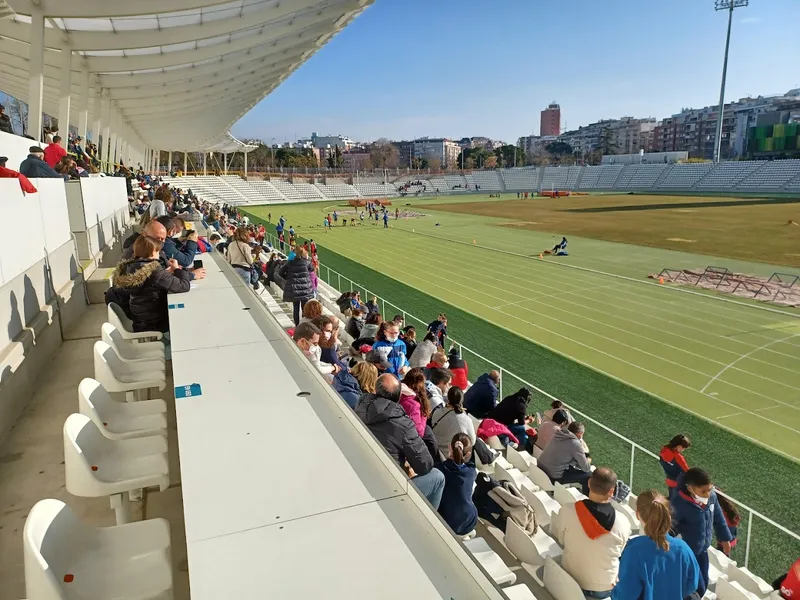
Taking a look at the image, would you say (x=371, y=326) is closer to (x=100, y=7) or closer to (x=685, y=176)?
(x=100, y=7)

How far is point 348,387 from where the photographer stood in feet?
17.7

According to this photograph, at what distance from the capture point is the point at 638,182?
9375 cm

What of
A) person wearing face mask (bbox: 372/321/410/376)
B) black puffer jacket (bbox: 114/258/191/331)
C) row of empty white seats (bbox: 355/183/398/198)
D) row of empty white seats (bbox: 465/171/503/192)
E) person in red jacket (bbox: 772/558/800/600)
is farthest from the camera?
row of empty white seats (bbox: 465/171/503/192)

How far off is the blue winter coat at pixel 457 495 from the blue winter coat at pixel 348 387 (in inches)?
51.6

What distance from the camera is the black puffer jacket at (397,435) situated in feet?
13.0

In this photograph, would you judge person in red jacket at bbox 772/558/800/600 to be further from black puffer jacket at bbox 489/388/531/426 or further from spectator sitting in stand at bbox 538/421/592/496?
black puffer jacket at bbox 489/388/531/426

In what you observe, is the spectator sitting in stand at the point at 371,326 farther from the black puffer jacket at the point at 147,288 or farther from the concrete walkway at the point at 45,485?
the concrete walkway at the point at 45,485

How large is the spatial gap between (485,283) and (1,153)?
15.8 m

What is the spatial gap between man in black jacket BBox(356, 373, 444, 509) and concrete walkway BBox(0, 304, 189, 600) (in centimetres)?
132

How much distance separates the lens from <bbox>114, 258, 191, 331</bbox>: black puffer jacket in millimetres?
5121

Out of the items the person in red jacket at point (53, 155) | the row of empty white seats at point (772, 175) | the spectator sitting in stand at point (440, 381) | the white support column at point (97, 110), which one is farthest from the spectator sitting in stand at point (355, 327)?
the row of empty white seats at point (772, 175)

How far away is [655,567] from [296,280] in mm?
7973

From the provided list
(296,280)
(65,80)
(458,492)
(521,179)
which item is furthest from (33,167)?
(521,179)

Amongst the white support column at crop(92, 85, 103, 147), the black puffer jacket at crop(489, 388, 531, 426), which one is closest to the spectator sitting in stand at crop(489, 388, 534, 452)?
the black puffer jacket at crop(489, 388, 531, 426)
